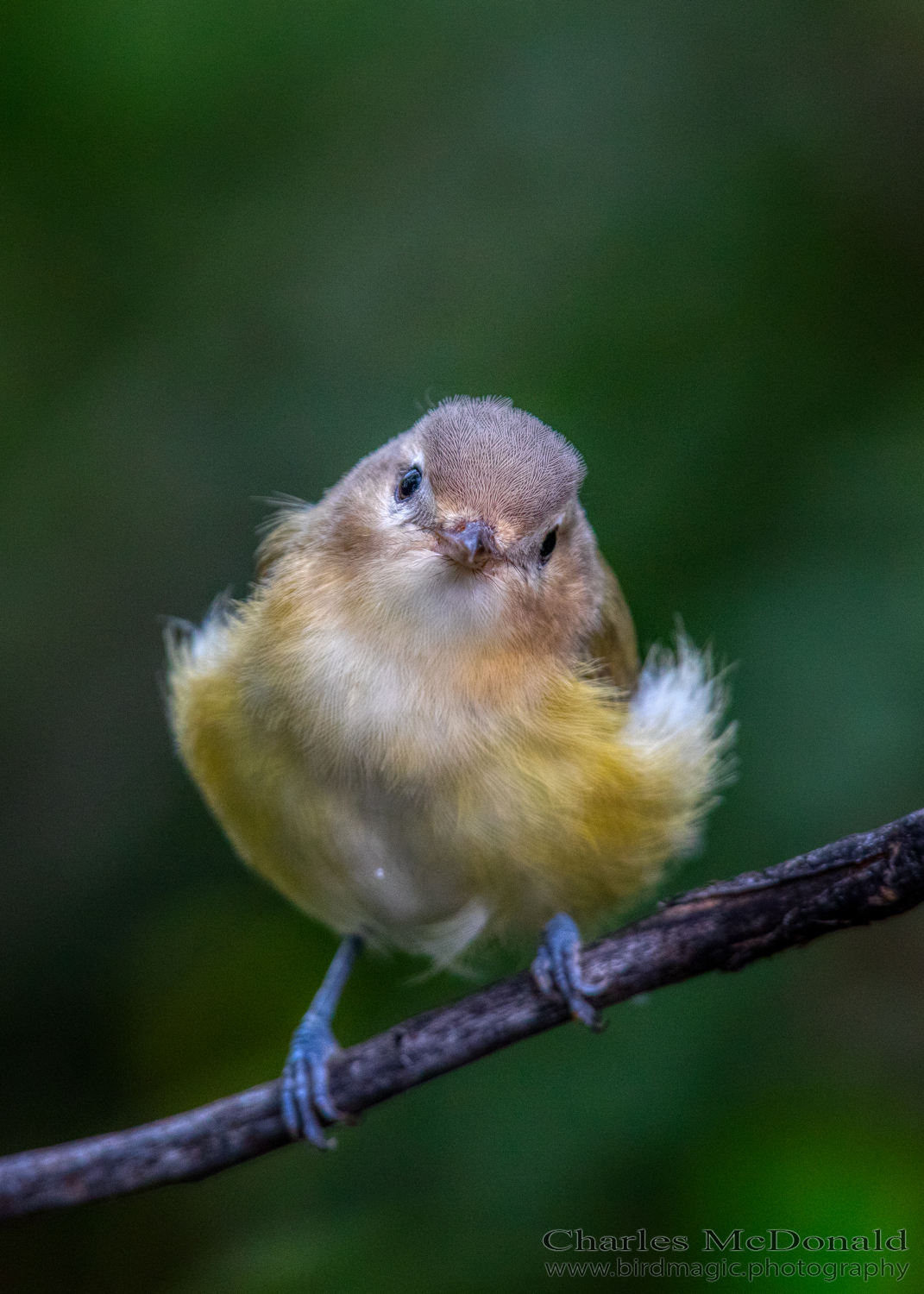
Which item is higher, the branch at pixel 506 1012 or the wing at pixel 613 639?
the wing at pixel 613 639

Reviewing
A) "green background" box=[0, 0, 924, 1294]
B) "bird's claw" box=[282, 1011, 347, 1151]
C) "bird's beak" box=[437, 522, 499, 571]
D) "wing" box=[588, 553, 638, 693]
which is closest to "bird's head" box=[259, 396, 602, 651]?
"bird's beak" box=[437, 522, 499, 571]

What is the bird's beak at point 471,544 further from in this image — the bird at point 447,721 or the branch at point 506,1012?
the branch at point 506,1012

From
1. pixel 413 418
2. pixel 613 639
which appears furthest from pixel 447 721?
pixel 413 418

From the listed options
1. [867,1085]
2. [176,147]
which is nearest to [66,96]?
[176,147]

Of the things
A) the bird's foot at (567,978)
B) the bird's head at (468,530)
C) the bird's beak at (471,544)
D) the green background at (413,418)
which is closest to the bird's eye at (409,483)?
the bird's head at (468,530)

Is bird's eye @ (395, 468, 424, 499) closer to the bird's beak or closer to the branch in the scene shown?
the bird's beak

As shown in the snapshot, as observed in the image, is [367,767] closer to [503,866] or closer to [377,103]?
[503,866]

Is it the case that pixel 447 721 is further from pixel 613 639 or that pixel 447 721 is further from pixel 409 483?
pixel 613 639

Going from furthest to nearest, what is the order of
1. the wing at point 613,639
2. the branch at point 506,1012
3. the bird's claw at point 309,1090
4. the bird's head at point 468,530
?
the wing at point 613,639 < the bird's claw at point 309,1090 < the bird's head at point 468,530 < the branch at point 506,1012
